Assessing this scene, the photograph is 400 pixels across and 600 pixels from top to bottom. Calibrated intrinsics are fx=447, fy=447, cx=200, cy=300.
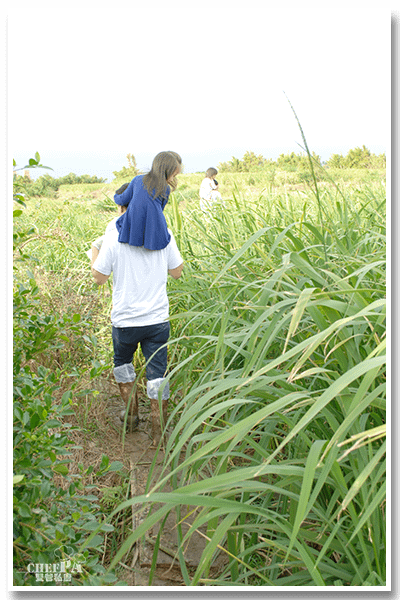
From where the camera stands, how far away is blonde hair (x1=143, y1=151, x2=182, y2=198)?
231 centimetres

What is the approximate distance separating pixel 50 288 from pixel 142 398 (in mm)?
1023

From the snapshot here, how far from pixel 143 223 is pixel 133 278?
292 mm

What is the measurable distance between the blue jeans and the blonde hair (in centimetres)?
70

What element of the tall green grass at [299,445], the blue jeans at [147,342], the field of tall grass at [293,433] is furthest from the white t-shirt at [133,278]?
the tall green grass at [299,445]

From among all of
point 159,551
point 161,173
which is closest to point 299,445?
point 159,551

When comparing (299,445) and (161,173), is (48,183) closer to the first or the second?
(161,173)

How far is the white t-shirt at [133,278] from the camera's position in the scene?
2318 mm

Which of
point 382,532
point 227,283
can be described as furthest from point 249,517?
point 227,283

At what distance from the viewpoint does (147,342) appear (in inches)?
96.7

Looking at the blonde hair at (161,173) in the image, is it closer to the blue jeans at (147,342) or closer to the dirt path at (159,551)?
the blue jeans at (147,342)

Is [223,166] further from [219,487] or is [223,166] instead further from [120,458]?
[219,487]

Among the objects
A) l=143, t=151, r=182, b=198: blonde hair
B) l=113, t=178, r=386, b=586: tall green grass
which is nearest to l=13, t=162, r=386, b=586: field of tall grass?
l=113, t=178, r=386, b=586: tall green grass

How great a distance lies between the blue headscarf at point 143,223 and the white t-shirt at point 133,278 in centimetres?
7
